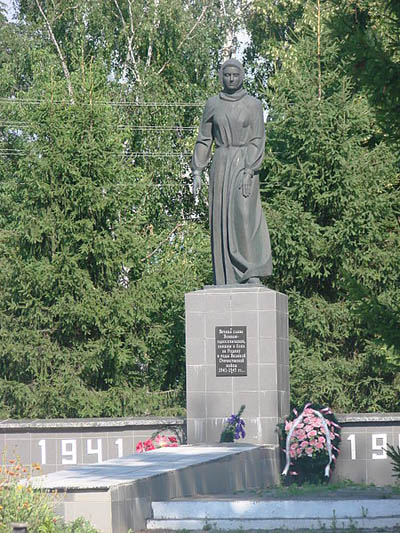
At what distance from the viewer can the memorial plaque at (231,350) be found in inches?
565

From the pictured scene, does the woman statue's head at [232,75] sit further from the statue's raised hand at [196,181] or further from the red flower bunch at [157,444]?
the red flower bunch at [157,444]

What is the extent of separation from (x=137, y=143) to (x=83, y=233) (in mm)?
6288

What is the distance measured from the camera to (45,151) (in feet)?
68.9

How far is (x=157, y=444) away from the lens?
46.6 feet

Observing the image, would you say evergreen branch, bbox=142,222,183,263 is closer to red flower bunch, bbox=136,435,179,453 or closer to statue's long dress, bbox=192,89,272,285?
statue's long dress, bbox=192,89,272,285

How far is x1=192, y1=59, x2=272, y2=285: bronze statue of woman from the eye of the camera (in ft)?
48.0

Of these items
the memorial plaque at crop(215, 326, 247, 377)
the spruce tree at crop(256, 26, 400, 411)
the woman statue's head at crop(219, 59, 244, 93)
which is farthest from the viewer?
the spruce tree at crop(256, 26, 400, 411)

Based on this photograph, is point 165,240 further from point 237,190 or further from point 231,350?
point 231,350

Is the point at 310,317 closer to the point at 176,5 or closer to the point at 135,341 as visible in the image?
the point at 135,341

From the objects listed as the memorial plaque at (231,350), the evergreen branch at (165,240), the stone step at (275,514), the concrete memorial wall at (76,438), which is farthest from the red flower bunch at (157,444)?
the evergreen branch at (165,240)

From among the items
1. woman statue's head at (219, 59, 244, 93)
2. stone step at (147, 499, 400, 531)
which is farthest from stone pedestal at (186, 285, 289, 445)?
stone step at (147, 499, 400, 531)

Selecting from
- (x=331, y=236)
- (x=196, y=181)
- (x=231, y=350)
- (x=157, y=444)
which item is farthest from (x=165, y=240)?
(x=157, y=444)

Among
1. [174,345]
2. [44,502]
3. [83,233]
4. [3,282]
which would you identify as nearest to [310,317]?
[174,345]

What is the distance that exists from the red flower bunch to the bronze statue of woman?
7.43 ft
